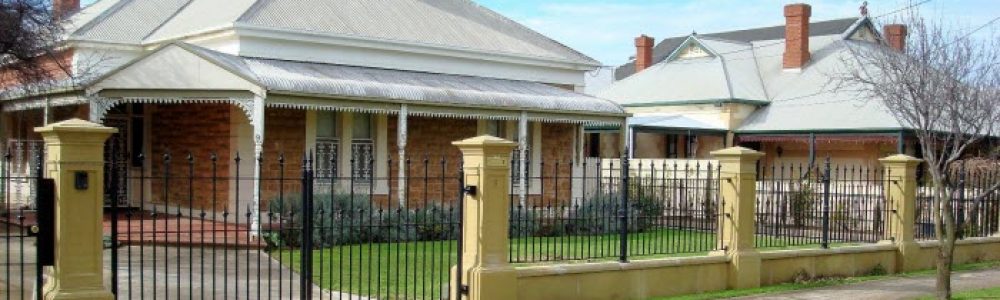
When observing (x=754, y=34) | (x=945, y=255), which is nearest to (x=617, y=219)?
(x=945, y=255)

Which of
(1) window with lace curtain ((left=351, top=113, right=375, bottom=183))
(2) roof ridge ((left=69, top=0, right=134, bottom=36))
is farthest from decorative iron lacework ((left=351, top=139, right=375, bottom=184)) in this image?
(2) roof ridge ((left=69, top=0, right=134, bottom=36))

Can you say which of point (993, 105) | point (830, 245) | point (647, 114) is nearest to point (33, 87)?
point (830, 245)

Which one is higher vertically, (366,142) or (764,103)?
(764,103)

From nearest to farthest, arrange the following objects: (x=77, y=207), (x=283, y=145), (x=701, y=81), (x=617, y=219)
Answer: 1. (x=77, y=207)
2. (x=617, y=219)
3. (x=283, y=145)
4. (x=701, y=81)

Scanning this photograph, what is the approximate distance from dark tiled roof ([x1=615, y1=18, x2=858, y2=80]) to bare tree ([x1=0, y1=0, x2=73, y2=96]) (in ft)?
83.7

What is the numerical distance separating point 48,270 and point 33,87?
380 inches

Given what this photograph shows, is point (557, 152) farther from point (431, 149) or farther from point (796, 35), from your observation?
point (796, 35)

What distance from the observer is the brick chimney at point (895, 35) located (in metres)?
18.0

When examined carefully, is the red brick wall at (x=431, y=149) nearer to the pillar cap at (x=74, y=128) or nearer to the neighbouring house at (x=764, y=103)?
the neighbouring house at (x=764, y=103)

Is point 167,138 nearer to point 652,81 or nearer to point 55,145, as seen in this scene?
Result: point 55,145

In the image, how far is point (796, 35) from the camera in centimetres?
3172

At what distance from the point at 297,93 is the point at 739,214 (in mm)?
7164

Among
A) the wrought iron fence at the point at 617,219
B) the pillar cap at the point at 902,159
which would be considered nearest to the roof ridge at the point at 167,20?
the wrought iron fence at the point at 617,219

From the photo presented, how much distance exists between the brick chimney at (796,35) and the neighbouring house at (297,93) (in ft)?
38.8
